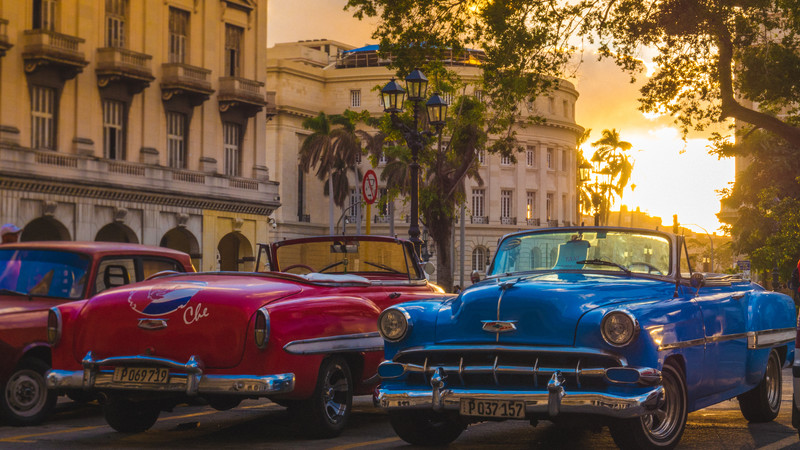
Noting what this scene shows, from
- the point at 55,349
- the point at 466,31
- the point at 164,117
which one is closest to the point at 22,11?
the point at 164,117

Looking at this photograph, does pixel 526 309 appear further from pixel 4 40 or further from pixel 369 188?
pixel 4 40

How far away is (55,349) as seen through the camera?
9.42m

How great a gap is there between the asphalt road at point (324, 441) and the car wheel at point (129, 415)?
3.7 inches

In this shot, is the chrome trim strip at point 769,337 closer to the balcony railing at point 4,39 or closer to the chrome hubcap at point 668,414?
the chrome hubcap at point 668,414

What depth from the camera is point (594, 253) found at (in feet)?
30.9

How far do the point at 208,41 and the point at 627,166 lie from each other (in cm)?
7198

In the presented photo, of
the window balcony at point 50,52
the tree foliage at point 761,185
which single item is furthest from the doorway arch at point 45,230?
the tree foliage at point 761,185

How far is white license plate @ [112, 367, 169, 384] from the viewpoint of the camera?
8.83 m

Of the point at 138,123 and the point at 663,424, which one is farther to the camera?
the point at 138,123

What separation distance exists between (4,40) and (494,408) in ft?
111

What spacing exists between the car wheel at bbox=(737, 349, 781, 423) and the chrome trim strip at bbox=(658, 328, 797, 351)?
22cm

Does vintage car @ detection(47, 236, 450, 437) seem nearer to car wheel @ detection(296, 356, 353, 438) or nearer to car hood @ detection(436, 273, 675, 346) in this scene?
car wheel @ detection(296, 356, 353, 438)

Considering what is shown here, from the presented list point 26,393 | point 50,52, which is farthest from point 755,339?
point 50,52

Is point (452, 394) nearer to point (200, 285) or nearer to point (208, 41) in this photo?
point (200, 285)
